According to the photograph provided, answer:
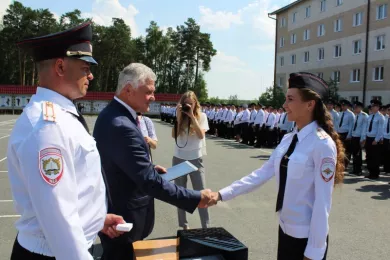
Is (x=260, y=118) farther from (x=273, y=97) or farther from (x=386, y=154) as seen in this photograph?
(x=273, y=97)

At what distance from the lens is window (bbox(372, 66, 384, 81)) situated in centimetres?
3009

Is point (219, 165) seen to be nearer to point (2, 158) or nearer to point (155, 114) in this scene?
point (2, 158)

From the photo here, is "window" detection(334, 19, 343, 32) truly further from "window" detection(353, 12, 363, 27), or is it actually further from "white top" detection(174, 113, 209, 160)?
"white top" detection(174, 113, 209, 160)

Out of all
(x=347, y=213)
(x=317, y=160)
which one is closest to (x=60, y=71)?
(x=317, y=160)

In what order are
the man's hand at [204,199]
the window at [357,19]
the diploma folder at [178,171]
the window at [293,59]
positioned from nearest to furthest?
the man's hand at [204,199]
the diploma folder at [178,171]
the window at [357,19]
the window at [293,59]

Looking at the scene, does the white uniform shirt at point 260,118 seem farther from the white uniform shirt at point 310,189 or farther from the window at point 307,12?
the window at point 307,12

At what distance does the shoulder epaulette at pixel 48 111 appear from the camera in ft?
4.76

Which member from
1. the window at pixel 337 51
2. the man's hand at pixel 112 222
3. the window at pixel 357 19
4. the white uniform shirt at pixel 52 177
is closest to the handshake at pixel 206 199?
the man's hand at pixel 112 222

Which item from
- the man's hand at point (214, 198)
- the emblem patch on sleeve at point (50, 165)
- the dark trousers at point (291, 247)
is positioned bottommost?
the dark trousers at point (291, 247)

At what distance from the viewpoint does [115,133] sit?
2451 mm

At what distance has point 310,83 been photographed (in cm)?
241

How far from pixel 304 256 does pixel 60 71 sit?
1758mm

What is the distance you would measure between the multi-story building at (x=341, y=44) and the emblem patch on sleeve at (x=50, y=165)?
104 feet

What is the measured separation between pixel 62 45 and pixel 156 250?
129 centimetres
